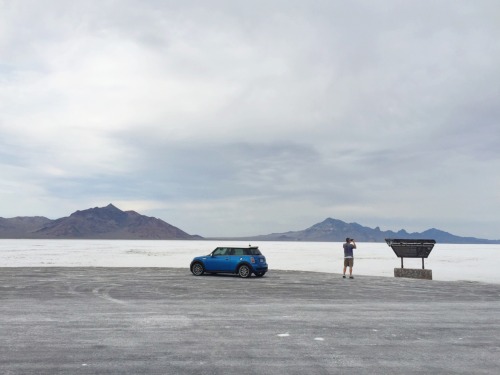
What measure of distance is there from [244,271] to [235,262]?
68 centimetres

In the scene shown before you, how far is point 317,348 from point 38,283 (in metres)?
15.8

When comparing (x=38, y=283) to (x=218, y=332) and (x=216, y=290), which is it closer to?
(x=216, y=290)

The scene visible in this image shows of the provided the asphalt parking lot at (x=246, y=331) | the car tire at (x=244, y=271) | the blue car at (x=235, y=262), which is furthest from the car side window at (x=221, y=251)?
the asphalt parking lot at (x=246, y=331)

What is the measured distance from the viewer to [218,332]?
985 cm

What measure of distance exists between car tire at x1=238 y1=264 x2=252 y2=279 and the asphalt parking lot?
244 inches

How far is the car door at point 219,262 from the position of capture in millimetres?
25094

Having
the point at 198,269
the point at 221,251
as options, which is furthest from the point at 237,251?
the point at 198,269

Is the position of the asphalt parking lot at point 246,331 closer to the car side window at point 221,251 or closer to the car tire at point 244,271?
the car tire at point 244,271

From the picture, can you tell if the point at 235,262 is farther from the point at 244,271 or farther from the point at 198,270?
the point at 198,270

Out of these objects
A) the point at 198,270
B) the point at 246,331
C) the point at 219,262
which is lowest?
the point at 246,331

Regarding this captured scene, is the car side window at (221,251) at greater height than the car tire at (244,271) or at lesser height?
greater

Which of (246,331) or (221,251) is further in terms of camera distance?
(221,251)

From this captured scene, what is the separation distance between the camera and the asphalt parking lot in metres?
7.33

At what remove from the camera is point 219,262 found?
25.3 m
